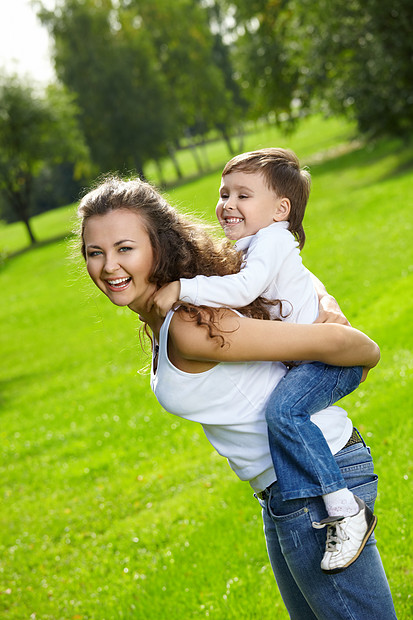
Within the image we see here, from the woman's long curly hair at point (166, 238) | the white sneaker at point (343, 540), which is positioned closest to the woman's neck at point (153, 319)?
the woman's long curly hair at point (166, 238)

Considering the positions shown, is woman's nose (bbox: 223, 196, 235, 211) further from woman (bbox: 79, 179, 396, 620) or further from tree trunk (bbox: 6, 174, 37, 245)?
tree trunk (bbox: 6, 174, 37, 245)

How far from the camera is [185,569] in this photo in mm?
4906

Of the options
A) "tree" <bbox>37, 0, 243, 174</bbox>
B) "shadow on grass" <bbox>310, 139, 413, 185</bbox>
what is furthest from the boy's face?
"tree" <bbox>37, 0, 243, 174</bbox>

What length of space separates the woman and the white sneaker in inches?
2.1

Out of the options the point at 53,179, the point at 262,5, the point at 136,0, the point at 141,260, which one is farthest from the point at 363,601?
the point at 53,179

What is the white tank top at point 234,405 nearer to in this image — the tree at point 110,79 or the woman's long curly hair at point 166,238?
the woman's long curly hair at point 166,238

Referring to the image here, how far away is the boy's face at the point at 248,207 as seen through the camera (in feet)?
8.78

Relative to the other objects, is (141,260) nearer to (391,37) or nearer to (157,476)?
(157,476)

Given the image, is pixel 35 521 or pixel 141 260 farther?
pixel 35 521

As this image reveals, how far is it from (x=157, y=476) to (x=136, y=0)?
4468cm

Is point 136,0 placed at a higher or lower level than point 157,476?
higher

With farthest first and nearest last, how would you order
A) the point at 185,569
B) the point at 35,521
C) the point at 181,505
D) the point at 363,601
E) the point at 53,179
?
the point at 53,179 → the point at 35,521 → the point at 181,505 → the point at 185,569 → the point at 363,601

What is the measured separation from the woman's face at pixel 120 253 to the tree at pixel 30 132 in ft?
126

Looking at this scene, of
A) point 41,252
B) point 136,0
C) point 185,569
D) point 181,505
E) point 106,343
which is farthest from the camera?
point 136,0
